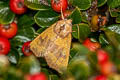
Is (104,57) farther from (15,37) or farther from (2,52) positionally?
(15,37)

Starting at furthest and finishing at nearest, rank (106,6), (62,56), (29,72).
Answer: (106,6) → (62,56) → (29,72)

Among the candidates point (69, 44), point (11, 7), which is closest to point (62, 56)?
point (69, 44)

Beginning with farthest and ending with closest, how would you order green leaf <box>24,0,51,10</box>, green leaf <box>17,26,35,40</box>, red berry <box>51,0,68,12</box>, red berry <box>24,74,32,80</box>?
green leaf <box>17,26,35,40</box>, green leaf <box>24,0,51,10</box>, red berry <box>51,0,68,12</box>, red berry <box>24,74,32,80</box>

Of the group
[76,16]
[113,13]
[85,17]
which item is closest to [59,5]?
[76,16]

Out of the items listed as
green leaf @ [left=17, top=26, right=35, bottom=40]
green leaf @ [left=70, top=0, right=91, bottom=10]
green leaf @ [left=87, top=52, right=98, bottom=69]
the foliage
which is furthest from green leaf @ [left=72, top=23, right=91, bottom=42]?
green leaf @ [left=87, top=52, right=98, bottom=69]

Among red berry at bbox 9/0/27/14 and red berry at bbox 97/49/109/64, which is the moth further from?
red berry at bbox 97/49/109/64

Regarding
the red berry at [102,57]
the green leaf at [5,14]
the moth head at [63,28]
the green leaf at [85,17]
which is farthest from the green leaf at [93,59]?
the green leaf at [5,14]

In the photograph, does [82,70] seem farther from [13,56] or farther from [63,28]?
[13,56]
